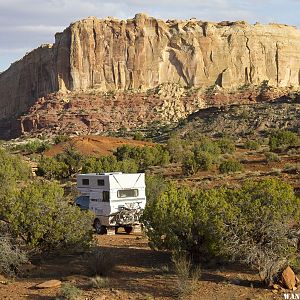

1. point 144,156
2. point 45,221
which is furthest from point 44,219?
point 144,156

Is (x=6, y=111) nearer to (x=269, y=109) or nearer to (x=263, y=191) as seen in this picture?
(x=269, y=109)

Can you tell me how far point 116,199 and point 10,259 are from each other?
599 cm

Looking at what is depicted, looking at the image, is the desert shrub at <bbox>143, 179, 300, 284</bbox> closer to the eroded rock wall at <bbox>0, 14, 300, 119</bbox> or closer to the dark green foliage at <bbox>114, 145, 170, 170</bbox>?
the dark green foliage at <bbox>114, 145, 170, 170</bbox>

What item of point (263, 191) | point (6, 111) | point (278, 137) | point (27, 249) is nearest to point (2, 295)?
point (27, 249)

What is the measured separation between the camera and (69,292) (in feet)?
32.7

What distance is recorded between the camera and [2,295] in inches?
421

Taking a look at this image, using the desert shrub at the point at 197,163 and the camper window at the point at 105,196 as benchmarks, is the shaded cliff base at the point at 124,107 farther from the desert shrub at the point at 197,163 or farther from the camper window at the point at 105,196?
the camper window at the point at 105,196

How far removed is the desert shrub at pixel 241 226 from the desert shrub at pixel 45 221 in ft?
7.17

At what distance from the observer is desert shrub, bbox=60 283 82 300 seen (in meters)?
9.92

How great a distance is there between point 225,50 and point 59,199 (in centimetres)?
10170

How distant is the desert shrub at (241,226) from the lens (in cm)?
1088

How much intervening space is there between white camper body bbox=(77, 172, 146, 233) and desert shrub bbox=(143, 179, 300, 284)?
5454 mm

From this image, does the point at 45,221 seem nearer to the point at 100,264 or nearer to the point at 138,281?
the point at 100,264

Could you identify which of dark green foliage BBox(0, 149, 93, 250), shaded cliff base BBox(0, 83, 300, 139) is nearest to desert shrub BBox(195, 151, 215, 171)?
dark green foliage BBox(0, 149, 93, 250)
